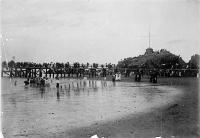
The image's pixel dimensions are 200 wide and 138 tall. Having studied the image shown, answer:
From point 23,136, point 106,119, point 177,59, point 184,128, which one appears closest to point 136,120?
point 106,119

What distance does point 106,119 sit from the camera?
40.0 feet

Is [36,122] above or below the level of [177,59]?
below

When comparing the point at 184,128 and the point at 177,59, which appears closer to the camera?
the point at 184,128

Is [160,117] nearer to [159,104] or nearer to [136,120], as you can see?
[136,120]

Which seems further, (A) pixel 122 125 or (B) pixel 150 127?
(A) pixel 122 125

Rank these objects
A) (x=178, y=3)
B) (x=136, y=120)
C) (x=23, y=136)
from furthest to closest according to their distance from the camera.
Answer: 1. (x=136, y=120)
2. (x=178, y=3)
3. (x=23, y=136)

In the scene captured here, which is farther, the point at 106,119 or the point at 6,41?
the point at 106,119

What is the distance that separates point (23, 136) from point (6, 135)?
22.4 inches

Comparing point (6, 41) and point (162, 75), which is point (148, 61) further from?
point (6, 41)

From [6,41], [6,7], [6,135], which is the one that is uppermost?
[6,7]

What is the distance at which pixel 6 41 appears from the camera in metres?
9.80

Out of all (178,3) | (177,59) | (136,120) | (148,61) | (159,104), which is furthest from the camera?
(148,61)

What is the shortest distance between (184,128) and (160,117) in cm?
211

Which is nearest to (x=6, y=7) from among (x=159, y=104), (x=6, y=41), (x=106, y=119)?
(x=6, y=41)
